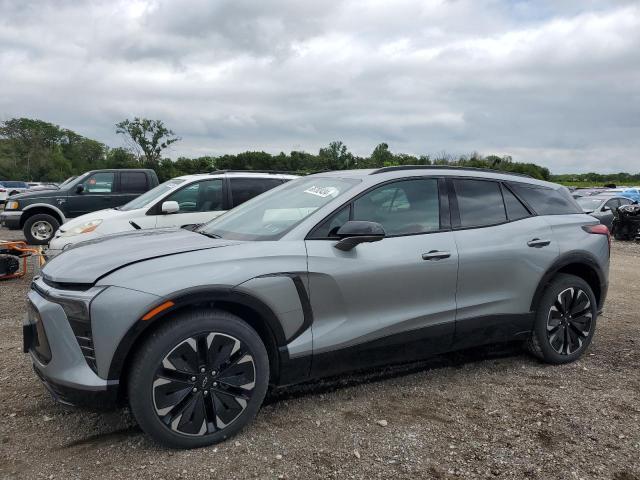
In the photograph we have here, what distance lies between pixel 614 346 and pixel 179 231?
13.2 ft

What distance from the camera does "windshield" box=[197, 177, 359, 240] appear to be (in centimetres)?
349

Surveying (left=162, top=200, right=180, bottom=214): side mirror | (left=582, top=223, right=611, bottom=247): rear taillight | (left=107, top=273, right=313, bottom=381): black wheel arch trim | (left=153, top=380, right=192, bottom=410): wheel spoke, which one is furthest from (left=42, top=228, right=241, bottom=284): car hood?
(left=162, top=200, right=180, bottom=214): side mirror

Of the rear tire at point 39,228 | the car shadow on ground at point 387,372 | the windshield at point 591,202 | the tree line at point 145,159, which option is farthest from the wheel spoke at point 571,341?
the tree line at point 145,159

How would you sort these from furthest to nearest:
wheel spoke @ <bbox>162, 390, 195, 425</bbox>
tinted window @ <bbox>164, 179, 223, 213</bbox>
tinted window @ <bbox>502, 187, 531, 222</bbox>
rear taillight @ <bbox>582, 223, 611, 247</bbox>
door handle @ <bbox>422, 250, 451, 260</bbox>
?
1. tinted window @ <bbox>164, 179, 223, 213</bbox>
2. rear taillight @ <bbox>582, 223, 611, 247</bbox>
3. tinted window @ <bbox>502, 187, 531, 222</bbox>
4. door handle @ <bbox>422, 250, 451, 260</bbox>
5. wheel spoke @ <bbox>162, 390, 195, 425</bbox>

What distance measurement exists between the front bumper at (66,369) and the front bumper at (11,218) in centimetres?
1066

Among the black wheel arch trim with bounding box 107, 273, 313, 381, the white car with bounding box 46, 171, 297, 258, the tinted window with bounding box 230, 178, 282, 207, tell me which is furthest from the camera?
the tinted window with bounding box 230, 178, 282, 207

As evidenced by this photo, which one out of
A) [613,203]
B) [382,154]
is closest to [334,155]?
[382,154]

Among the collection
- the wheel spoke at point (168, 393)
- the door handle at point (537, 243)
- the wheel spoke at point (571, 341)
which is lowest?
the wheel spoke at point (571, 341)

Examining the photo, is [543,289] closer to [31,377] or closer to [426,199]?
[426,199]

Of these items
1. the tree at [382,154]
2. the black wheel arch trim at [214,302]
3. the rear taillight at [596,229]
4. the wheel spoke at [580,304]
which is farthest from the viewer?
the tree at [382,154]

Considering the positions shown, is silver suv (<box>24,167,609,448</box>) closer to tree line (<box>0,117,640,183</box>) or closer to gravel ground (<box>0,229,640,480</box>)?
gravel ground (<box>0,229,640,480</box>)

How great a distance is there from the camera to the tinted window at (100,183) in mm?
12008

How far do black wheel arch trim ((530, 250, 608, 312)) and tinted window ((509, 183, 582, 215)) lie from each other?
39 cm

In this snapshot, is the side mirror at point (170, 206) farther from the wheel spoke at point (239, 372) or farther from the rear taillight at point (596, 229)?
the rear taillight at point (596, 229)
